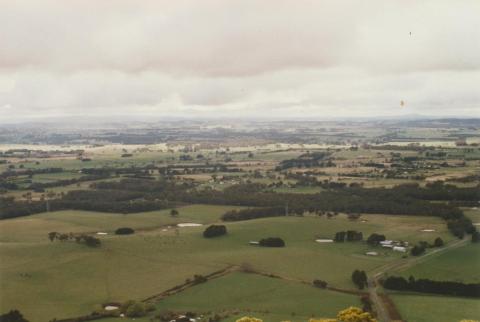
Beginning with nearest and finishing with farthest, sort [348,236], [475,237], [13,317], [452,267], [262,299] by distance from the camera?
1. [13,317]
2. [262,299]
3. [452,267]
4. [475,237]
5. [348,236]

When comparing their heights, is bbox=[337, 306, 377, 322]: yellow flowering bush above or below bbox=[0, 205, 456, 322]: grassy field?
above

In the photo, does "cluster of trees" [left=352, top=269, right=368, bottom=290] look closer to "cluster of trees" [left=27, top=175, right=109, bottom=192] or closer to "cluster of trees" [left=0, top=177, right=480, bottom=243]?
"cluster of trees" [left=0, top=177, right=480, bottom=243]

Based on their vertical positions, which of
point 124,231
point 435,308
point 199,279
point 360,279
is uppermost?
point 124,231

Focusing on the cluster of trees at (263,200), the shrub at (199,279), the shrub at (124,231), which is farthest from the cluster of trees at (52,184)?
the shrub at (199,279)

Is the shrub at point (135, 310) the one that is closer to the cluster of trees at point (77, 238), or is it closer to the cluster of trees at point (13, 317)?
the cluster of trees at point (13, 317)

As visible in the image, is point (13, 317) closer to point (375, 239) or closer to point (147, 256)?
point (147, 256)

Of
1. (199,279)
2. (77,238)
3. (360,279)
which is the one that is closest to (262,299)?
(199,279)

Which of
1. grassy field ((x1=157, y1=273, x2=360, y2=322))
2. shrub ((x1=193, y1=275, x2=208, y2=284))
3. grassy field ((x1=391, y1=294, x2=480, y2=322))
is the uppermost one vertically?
shrub ((x1=193, y1=275, x2=208, y2=284))

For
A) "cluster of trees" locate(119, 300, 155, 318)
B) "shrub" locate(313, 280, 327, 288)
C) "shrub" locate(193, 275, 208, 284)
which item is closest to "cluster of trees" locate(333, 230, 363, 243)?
"shrub" locate(313, 280, 327, 288)
